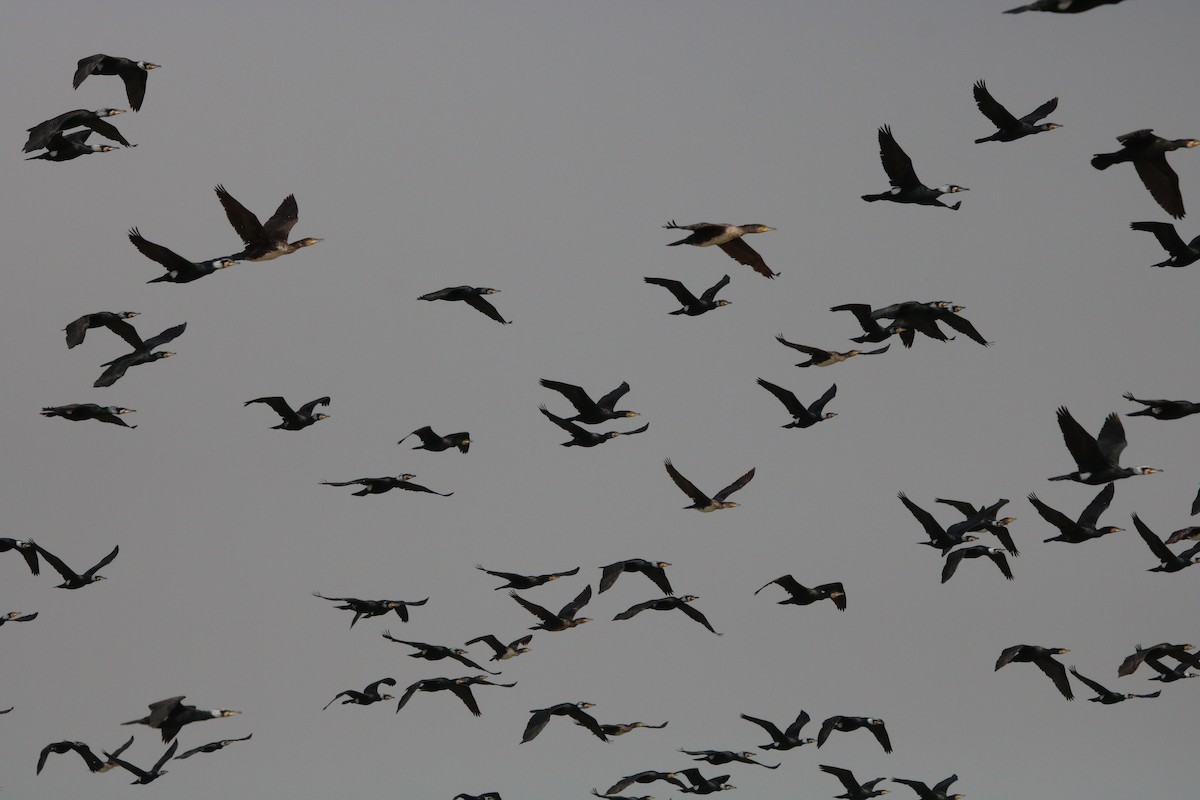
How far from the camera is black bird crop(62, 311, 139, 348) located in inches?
1371

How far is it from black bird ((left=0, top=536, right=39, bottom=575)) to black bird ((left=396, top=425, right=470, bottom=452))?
9.36 m

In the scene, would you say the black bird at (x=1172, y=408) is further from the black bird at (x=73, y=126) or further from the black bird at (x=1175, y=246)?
the black bird at (x=73, y=126)

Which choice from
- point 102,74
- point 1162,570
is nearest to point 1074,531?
point 1162,570

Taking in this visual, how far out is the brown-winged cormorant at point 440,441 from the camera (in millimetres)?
40594

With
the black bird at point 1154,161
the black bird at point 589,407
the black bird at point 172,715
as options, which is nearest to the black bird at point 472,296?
the black bird at point 589,407

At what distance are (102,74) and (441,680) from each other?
633 inches

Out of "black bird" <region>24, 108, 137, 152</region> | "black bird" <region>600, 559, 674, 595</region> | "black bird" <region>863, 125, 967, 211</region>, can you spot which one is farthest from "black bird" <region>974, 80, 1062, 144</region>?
"black bird" <region>24, 108, 137, 152</region>

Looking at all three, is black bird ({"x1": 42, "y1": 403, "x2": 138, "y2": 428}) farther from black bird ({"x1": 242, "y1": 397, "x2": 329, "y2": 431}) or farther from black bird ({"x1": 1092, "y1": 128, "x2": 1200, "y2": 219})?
black bird ({"x1": 1092, "y1": 128, "x2": 1200, "y2": 219})

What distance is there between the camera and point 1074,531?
35344 mm

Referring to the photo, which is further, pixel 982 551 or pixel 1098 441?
pixel 982 551

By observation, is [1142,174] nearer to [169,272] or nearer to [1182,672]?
[1182,672]

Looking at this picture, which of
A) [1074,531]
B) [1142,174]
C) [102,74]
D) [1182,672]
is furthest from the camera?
[1182,672]

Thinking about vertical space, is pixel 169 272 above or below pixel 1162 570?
above

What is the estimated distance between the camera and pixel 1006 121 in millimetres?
33125
